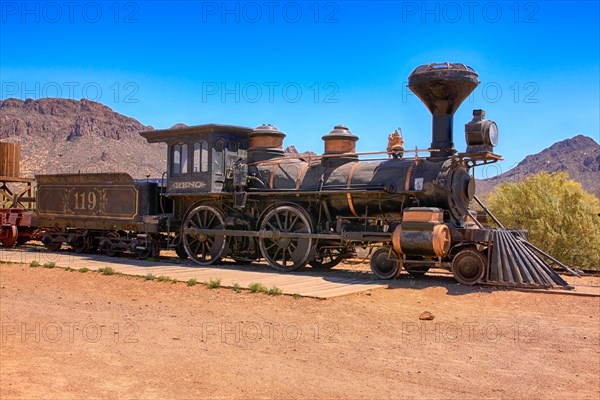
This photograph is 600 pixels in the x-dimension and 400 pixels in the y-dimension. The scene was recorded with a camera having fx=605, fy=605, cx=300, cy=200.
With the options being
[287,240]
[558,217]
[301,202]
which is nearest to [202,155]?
[301,202]

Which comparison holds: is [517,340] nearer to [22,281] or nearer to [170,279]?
[170,279]

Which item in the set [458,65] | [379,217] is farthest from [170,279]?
[458,65]

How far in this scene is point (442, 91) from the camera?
11422 mm

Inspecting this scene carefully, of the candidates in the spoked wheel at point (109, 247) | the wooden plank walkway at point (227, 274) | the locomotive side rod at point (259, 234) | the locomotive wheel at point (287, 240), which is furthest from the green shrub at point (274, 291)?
the spoked wheel at point (109, 247)

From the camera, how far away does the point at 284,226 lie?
43.7 ft

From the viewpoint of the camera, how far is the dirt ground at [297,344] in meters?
5.13

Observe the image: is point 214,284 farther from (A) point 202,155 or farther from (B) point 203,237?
(A) point 202,155

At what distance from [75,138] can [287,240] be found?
6653cm

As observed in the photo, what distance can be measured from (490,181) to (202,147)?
7037cm

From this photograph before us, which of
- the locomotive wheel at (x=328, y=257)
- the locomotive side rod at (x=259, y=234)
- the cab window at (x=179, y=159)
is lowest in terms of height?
the locomotive wheel at (x=328, y=257)

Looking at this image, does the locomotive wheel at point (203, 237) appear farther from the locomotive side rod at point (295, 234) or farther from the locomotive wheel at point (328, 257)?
the locomotive wheel at point (328, 257)

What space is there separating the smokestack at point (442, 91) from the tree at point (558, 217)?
803cm
